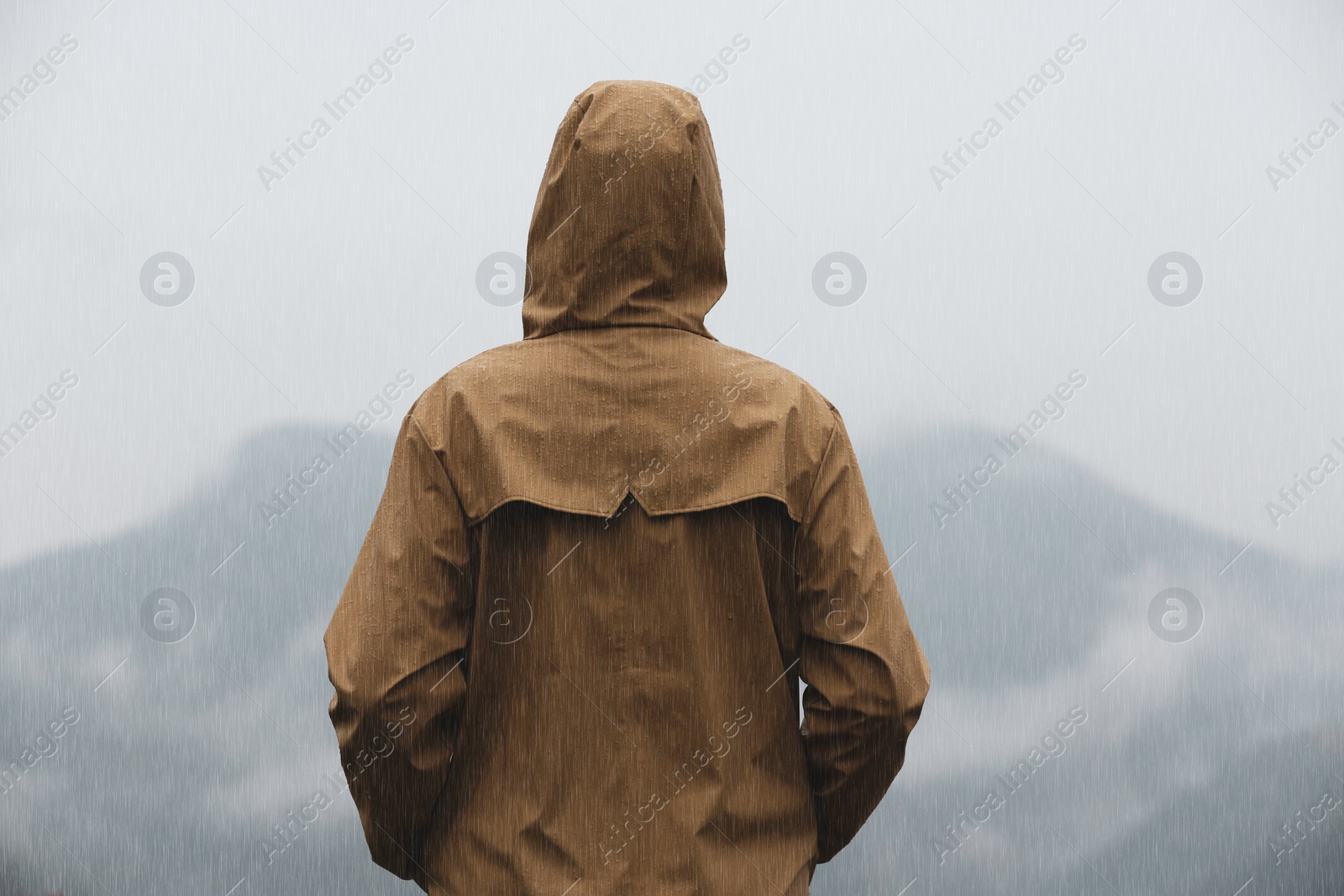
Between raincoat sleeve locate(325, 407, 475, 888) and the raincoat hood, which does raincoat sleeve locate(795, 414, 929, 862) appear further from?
raincoat sleeve locate(325, 407, 475, 888)

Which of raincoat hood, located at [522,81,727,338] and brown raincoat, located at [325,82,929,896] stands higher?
raincoat hood, located at [522,81,727,338]

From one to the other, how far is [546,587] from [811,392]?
471 millimetres

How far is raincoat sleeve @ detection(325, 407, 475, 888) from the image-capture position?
5.04 ft

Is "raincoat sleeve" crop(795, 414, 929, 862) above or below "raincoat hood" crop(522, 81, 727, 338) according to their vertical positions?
below

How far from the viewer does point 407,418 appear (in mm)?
1617

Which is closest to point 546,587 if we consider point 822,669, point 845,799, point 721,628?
point 721,628

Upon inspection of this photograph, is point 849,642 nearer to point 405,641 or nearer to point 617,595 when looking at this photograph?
point 617,595

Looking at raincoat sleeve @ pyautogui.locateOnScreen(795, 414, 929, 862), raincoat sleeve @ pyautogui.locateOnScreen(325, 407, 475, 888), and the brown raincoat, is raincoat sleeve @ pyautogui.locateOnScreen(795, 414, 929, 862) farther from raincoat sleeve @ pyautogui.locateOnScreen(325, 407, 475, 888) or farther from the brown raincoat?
raincoat sleeve @ pyautogui.locateOnScreen(325, 407, 475, 888)

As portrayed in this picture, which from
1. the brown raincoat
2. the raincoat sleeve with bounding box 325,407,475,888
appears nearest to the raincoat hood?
the brown raincoat

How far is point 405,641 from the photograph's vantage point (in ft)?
5.06

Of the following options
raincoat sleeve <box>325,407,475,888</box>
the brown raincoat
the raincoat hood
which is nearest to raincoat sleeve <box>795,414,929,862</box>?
the brown raincoat

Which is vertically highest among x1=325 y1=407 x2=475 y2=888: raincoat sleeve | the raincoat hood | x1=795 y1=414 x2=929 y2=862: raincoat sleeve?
the raincoat hood

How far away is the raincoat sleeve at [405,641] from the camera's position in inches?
60.5

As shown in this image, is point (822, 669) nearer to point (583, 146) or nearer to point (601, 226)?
point (601, 226)
